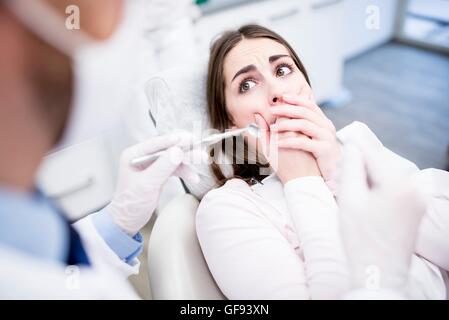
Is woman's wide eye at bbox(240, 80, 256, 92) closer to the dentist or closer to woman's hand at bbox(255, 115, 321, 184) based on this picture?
woman's hand at bbox(255, 115, 321, 184)

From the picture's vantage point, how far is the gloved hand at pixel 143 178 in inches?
27.1

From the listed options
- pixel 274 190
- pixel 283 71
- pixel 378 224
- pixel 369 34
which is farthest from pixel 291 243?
pixel 369 34

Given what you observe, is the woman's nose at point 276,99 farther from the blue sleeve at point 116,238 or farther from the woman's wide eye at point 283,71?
the blue sleeve at point 116,238

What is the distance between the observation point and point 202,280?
0.74 m

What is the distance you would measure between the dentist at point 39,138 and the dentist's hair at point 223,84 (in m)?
0.50

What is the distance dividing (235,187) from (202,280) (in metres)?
0.20

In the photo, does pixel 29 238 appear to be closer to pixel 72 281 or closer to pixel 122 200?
pixel 72 281

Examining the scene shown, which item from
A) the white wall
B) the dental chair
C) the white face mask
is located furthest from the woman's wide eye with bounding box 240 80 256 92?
the white wall

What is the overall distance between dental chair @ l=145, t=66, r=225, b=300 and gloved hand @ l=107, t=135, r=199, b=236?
9 centimetres

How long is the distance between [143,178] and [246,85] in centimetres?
32

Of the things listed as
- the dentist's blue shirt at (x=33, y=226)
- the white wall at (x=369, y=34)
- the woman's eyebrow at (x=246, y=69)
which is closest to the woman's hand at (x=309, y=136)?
the woman's eyebrow at (x=246, y=69)

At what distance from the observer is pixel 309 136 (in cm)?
80

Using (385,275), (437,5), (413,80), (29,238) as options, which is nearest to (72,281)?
(29,238)

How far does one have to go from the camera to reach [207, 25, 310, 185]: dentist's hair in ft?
3.05
